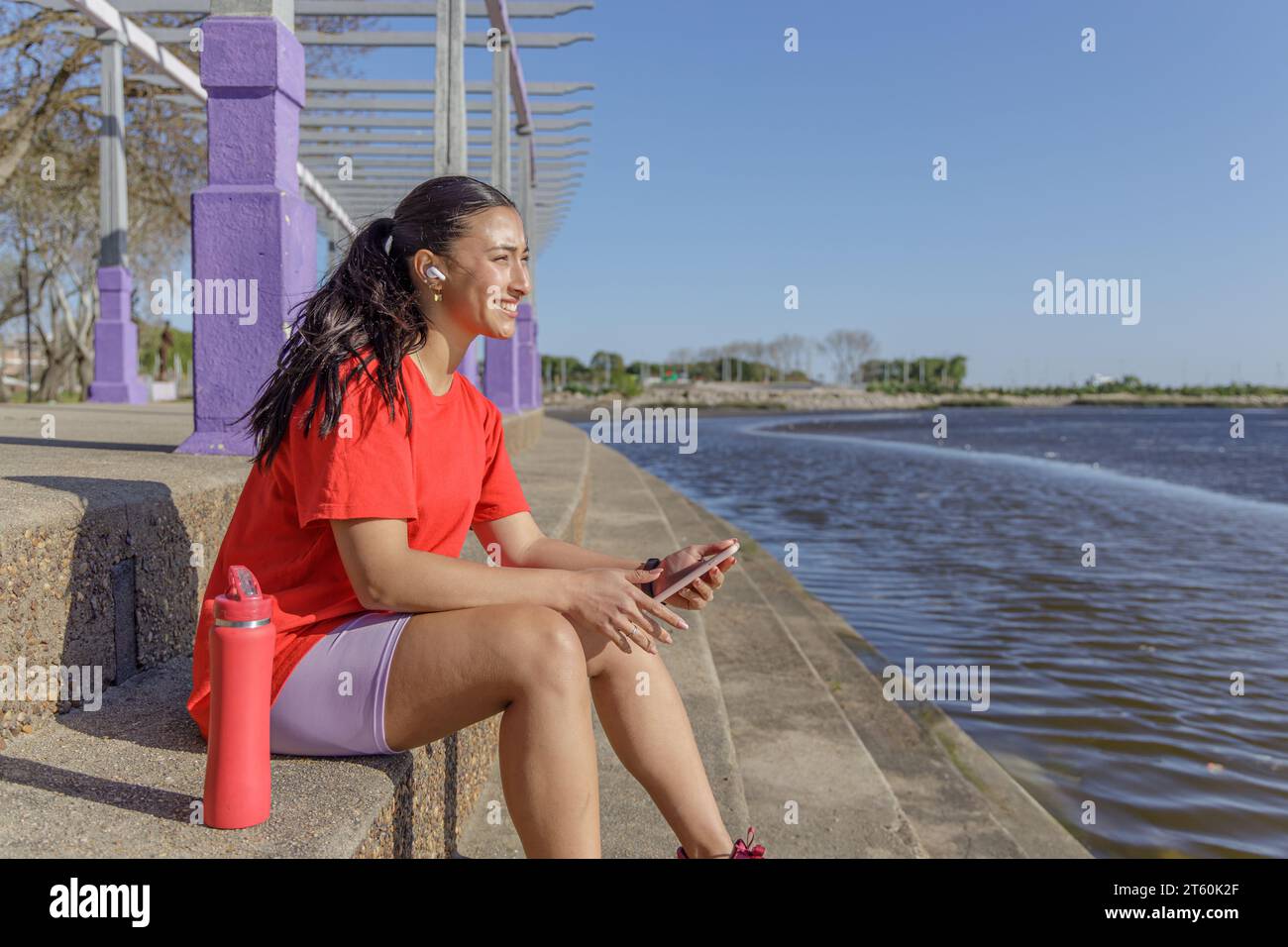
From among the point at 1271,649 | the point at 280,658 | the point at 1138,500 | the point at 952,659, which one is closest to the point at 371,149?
the point at 952,659

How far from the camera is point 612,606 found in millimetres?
2000

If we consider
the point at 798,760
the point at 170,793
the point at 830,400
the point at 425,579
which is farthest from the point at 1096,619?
the point at 830,400

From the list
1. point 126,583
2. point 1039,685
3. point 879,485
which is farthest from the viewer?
point 879,485

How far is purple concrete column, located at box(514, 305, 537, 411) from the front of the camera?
14.4 metres

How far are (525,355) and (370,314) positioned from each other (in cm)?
1313

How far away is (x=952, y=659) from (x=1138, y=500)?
12.5 meters

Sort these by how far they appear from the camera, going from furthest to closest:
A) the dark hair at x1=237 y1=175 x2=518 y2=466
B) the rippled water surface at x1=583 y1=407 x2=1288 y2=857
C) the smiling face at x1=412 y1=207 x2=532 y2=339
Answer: the rippled water surface at x1=583 y1=407 x2=1288 y2=857 < the smiling face at x1=412 y1=207 x2=532 y2=339 < the dark hair at x1=237 y1=175 x2=518 y2=466

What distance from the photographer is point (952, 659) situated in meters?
6.40

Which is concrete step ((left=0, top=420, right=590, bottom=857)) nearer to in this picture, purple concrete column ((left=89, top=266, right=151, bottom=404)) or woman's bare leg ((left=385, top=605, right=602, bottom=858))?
woman's bare leg ((left=385, top=605, right=602, bottom=858))

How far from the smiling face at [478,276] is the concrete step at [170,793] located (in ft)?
3.12

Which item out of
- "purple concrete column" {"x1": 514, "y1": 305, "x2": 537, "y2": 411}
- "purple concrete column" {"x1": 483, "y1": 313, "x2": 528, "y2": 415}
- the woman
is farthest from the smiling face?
"purple concrete column" {"x1": 514, "y1": 305, "x2": 537, "y2": 411}
